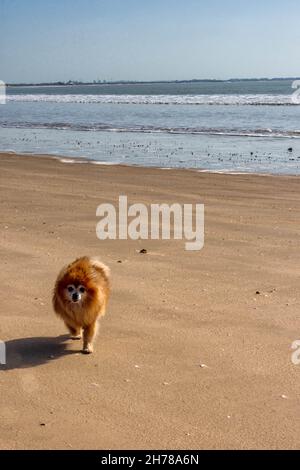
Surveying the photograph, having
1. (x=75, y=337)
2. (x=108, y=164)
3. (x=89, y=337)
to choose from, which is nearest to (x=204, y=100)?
(x=108, y=164)

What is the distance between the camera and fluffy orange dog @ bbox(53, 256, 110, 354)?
4551 millimetres

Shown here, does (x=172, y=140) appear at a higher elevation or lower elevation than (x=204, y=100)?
lower

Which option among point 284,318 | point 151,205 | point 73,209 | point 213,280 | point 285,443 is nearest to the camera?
point 285,443

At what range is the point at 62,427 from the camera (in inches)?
144

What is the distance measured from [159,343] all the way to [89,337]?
1.64 feet

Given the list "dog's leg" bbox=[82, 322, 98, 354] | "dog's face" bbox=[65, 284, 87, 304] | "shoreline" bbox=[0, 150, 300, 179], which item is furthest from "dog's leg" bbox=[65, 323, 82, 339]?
"shoreline" bbox=[0, 150, 300, 179]

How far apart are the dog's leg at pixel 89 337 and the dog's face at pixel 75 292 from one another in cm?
23

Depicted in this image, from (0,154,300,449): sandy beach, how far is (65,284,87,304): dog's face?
41 centimetres

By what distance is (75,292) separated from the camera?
4.54 meters

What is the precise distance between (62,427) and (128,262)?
3235mm

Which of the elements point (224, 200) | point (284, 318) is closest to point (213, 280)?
point (284, 318)

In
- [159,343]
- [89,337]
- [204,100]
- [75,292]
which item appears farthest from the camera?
[204,100]

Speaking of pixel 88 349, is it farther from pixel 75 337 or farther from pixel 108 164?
pixel 108 164

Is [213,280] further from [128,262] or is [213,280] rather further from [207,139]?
[207,139]
